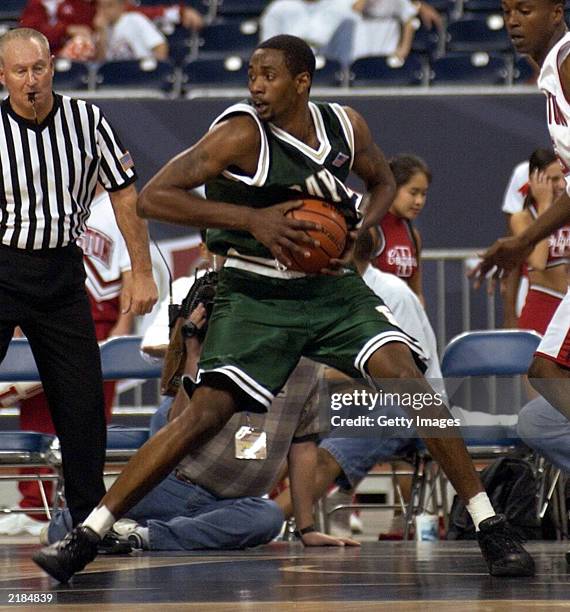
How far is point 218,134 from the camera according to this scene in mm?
5184

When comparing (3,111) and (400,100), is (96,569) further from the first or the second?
(400,100)

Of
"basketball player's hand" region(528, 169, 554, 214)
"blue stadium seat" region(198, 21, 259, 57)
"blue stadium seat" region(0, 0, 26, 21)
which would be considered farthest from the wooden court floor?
"blue stadium seat" region(0, 0, 26, 21)

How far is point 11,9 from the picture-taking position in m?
14.1

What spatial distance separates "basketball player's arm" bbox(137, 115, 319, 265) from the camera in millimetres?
5082

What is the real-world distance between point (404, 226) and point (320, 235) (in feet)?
14.0

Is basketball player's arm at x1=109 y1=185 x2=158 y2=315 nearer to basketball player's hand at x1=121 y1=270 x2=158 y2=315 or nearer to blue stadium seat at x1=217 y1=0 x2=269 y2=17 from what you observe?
basketball player's hand at x1=121 y1=270 x2=158 y2=315

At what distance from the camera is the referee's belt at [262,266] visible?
529 cm

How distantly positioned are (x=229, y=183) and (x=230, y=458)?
187cm

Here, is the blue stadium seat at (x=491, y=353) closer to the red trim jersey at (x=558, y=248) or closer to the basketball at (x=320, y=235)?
the red trim jersey at (x=558, y=248)

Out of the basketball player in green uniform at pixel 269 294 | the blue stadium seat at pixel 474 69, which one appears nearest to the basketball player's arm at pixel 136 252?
the basketball player in green uniform at pixel 269 294

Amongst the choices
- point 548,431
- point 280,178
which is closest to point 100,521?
point 280,178

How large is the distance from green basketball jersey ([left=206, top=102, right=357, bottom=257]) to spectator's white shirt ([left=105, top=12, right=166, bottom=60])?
25.8ft

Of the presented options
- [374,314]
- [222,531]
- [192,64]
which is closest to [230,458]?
[222,531]

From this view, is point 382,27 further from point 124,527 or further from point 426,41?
point 124,527
